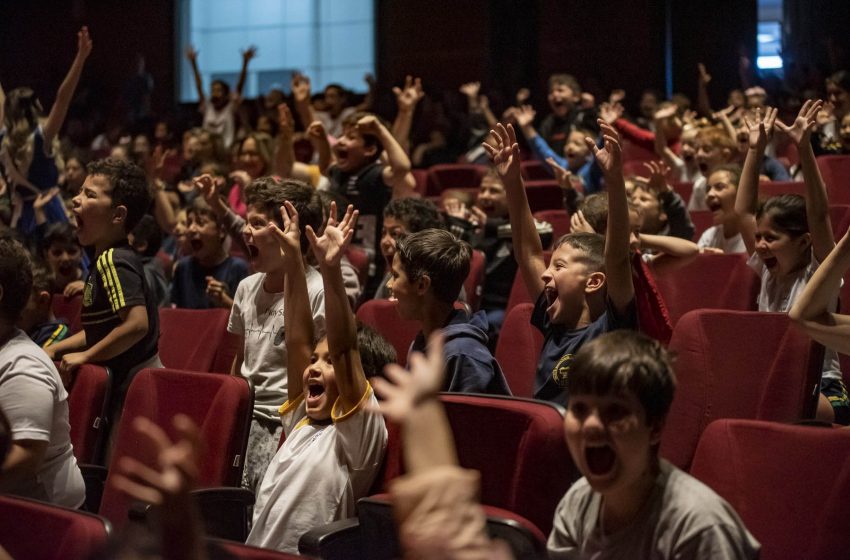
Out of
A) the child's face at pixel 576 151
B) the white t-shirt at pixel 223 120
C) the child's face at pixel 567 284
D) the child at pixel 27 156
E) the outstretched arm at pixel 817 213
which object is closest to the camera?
the child's face at pixel 567 284

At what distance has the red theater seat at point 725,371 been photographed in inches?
118

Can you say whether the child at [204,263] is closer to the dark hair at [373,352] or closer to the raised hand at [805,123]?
the dark hair at [373,352]

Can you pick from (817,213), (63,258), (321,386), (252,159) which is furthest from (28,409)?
(252,159)

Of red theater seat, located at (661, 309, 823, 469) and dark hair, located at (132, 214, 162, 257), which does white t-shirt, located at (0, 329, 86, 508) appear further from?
dark hair, located at (132, 214, 162, 257)

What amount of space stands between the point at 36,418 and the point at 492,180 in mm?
3212

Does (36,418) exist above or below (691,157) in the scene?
below

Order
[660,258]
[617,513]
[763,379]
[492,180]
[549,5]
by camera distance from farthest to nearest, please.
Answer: [549,5], [492,180], [660,258], [763,379], [617,513]

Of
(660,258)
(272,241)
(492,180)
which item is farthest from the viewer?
(492,180)

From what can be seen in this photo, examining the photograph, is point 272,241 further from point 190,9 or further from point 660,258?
point 190,9

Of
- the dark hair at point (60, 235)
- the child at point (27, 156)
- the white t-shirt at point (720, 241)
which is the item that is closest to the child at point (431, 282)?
the white t-shirt at point (720, 241)

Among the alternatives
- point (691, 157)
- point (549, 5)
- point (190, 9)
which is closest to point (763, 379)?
point (691, 157)

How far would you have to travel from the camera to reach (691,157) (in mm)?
6574

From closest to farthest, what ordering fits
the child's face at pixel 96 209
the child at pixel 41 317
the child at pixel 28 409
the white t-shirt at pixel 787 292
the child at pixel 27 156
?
the child at pixel 28 409 → the white t-shirt at pixel 787 292 → the child's face at pixel 96 209 → the child at pixel 41 317 → the child at pixel 27 156

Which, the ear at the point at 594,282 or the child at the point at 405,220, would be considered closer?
the ear at the point at 594,282
